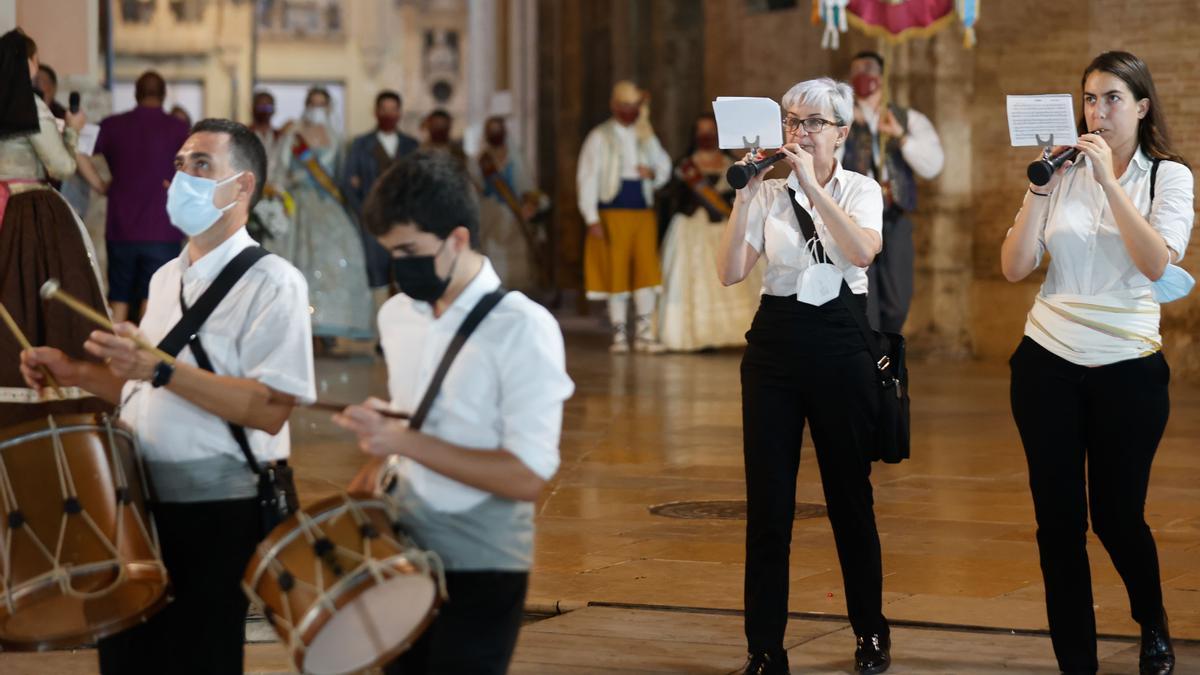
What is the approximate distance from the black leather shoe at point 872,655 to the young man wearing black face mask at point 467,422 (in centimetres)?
236

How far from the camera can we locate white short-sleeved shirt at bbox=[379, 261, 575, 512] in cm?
423

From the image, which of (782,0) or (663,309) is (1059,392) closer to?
(663,309)

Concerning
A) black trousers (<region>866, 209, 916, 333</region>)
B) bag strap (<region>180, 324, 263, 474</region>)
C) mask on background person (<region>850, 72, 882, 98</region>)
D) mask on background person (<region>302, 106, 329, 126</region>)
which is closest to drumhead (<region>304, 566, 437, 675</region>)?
bag strap (<region>180, 324, 263, 474</region>)

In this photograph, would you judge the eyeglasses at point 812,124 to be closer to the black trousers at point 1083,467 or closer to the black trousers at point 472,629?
the black trousers at point 1083,467

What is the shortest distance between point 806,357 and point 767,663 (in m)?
0.90

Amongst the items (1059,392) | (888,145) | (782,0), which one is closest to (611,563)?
(1059,392)

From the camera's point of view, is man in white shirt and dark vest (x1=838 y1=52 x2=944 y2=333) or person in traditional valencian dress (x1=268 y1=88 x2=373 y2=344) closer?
man in white shirt and dark vest (x1=838 y1=52 x2=944 y2=333)

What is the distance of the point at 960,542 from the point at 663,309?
32.4 ft

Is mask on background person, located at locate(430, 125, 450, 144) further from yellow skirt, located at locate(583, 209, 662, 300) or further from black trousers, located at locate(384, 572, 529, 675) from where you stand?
black trousers, located at locate(384, 572, 529, 675)

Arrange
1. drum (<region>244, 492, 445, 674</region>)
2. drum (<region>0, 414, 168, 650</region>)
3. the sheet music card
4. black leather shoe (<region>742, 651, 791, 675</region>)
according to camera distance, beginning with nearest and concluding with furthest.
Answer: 1. drum (<region>244, 492, 445, 674</region>)
2. drum (<region>0, 414, 168, 650</region>)
3. the sheet music card
4. black leather shoe (<region>742, 651, 791, 675</region>)

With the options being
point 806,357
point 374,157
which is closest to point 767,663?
point 806,357

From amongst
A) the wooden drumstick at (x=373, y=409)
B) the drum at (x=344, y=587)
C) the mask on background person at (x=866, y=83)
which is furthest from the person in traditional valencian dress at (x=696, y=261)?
the drum at (x=344, y=587)

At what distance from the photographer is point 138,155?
47.6 ft

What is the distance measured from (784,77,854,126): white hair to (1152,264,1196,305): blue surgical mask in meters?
1.02
